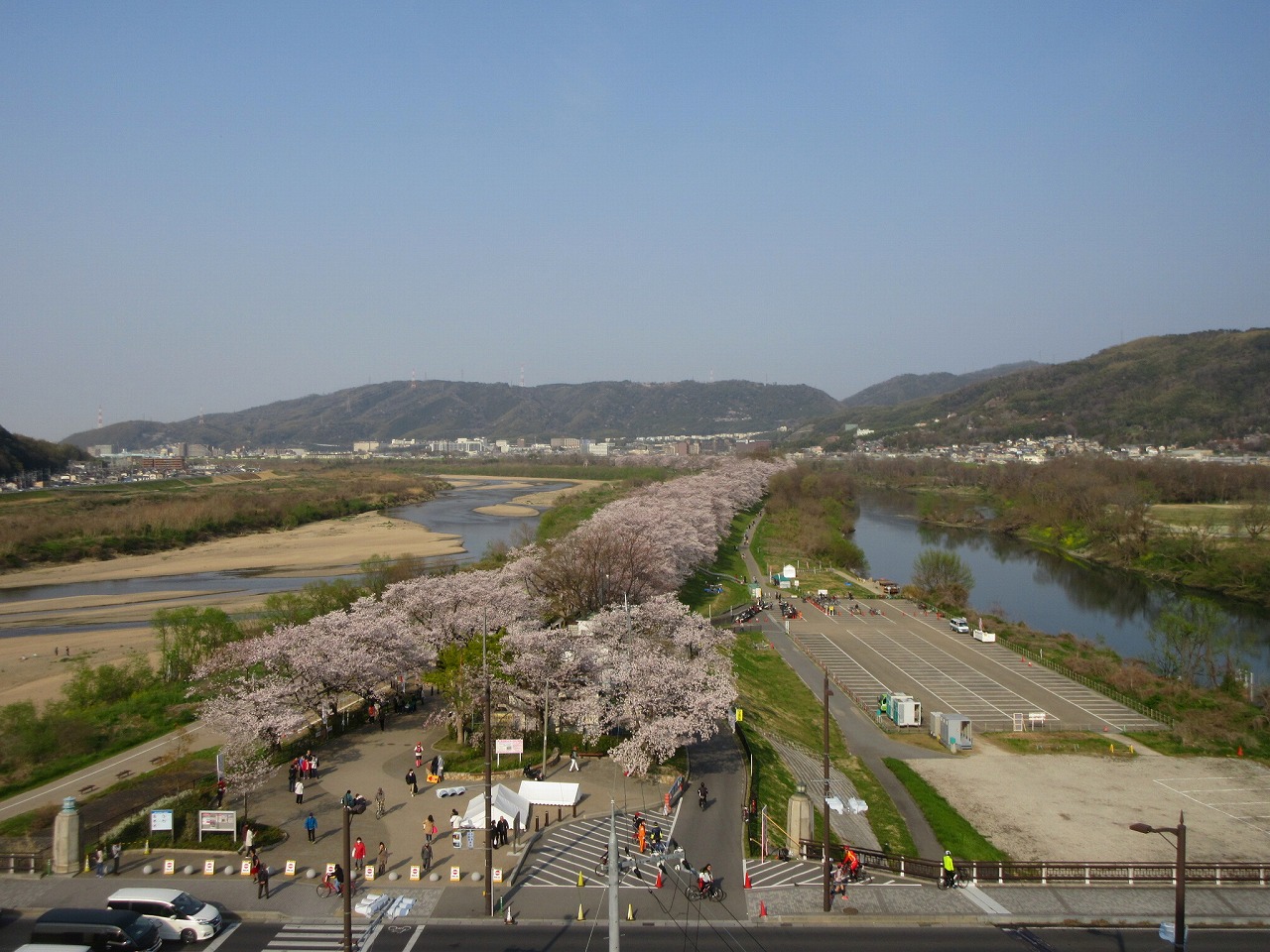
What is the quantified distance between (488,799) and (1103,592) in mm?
62110

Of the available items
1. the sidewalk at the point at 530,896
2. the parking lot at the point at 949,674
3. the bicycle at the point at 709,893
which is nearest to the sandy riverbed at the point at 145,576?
the sidewalk at the point at 530,896

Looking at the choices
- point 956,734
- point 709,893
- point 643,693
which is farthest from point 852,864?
point 956,734

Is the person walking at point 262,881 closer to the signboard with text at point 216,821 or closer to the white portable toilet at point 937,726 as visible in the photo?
the signboard with text at point 216,821

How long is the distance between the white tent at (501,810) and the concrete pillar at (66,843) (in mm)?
8015

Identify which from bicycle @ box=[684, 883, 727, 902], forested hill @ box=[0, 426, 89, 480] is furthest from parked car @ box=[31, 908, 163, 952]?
forested hill @ box=[0, 426, 89, 480]

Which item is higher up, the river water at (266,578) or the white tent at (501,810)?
the white tent at (501,810)

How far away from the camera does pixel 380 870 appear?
17.2m

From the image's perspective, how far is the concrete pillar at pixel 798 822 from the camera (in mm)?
18562

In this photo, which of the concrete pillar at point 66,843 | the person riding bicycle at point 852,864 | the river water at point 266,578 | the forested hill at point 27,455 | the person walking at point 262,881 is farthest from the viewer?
the forested hill at point 27,455

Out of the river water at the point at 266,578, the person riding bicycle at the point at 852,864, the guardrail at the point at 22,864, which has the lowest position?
the river water at the point at 266,578

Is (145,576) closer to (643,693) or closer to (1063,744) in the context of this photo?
(643,693)

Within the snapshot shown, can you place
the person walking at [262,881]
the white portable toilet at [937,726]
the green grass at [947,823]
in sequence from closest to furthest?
the person walking at [262,881], the green grass at [947,823], the white portable toilet at [937,726]

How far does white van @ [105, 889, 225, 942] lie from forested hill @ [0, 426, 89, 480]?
161 m

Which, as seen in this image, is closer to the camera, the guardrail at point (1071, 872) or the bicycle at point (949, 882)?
the bicycle at point (949, 882)
